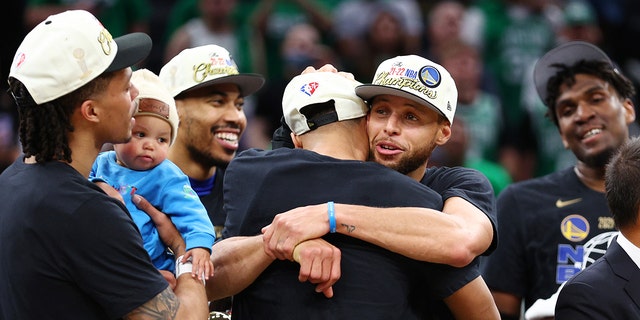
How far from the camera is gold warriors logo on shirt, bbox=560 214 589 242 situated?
5.28 m

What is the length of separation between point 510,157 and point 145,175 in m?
6.38

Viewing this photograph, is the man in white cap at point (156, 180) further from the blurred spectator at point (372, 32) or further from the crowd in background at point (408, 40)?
the blurred spectator at point (372, 32)

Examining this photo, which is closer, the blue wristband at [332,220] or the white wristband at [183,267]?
the blue wristband at [332,220]

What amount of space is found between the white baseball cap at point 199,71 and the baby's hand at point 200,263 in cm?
144

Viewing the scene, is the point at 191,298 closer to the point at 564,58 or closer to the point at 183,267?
the point at 183,267

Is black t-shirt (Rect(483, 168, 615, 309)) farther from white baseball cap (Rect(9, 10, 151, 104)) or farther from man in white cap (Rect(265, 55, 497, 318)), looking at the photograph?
white baseball cap (Rect(9, 10, 151, 104))

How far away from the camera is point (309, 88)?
3959 mm

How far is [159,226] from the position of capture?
3896 millimetres

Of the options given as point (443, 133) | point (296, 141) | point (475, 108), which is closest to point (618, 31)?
point (475, 108)

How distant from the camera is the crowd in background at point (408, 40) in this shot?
31.9ft

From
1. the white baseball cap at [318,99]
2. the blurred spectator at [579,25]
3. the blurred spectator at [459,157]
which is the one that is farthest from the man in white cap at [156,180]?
the blurred spectator at [579,25]

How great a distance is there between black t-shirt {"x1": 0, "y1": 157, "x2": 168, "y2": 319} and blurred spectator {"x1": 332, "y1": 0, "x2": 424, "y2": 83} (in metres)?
7.00

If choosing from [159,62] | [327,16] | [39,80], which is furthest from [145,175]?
[327,16]

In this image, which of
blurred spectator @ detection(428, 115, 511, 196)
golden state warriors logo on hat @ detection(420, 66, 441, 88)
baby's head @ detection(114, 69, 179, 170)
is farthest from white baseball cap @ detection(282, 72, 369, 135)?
blurred spectator @ detection(428, 115, 511, 196)
